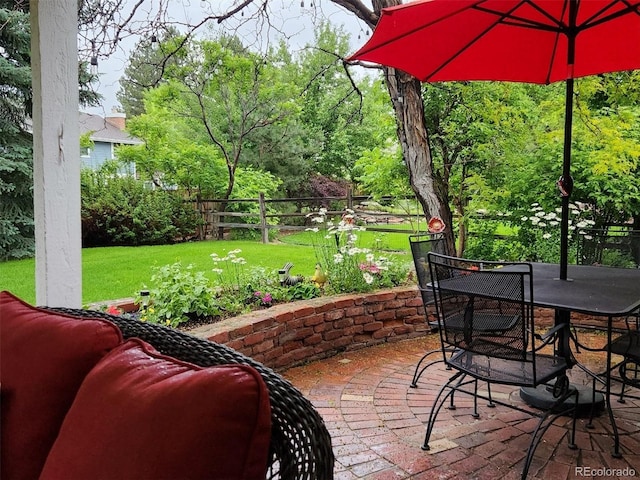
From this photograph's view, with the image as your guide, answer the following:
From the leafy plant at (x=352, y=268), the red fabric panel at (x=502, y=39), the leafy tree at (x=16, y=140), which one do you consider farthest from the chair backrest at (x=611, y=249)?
the leafy tree at (x=16, y=140)

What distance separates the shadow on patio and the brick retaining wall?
0.70 feet

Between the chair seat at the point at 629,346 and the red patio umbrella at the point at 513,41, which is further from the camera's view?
the red patio umbrella at the point at 513,41

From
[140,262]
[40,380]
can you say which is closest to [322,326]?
[40,380]

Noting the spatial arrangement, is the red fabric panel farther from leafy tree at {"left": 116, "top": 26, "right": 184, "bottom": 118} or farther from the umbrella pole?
leafy tree at {"left": 116, "top": 26, "right": 184, "bottom": 118}

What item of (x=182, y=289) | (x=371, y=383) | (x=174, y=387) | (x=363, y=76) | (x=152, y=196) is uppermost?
(x=363, y=76)

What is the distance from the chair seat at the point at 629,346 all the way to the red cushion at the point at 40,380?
2.06 meters

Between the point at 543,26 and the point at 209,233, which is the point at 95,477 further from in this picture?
the point at 209,233

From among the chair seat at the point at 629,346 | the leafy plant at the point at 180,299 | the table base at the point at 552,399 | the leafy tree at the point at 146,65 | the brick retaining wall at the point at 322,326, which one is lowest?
the table base at the point at 552,399

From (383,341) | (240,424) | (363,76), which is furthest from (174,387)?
(363,76)

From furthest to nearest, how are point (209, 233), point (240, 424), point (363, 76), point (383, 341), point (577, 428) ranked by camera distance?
point (363, 76) < point (209, 233) < point (383, 341) < point (577, 428) < point (240, 424)

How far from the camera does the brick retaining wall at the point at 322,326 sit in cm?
271

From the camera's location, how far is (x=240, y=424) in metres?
0.71

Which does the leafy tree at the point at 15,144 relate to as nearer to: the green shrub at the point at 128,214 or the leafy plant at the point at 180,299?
the green shrub at the point at 128,214

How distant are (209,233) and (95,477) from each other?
869cm
